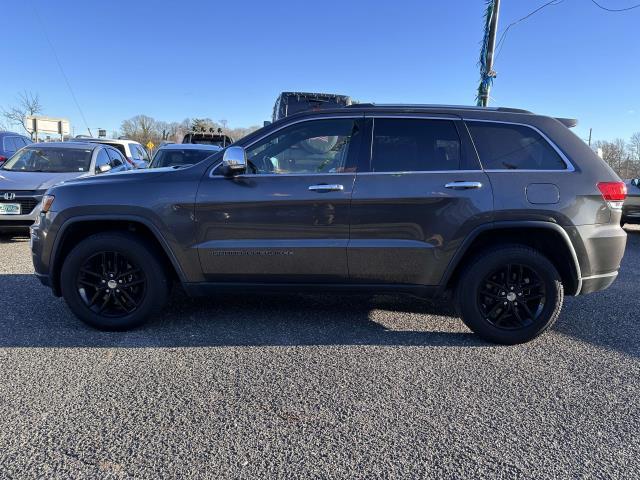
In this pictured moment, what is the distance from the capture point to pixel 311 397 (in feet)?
9.62

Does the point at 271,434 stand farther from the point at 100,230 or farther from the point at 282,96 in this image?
the point at 282,96

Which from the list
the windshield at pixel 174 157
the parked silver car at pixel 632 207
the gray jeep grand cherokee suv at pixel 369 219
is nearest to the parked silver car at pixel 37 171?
the windshield at pixel 174 157

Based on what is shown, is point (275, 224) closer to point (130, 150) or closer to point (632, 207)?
A: point (632, 207)

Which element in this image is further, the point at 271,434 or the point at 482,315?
the point at 482,315

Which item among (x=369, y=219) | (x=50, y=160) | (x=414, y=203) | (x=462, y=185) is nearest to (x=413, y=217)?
(x=414, y=203)

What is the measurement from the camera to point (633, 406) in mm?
2912

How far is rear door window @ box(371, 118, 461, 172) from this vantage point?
3.77m

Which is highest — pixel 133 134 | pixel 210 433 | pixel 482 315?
pixel 133 134

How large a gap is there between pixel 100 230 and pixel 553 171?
3708 mm

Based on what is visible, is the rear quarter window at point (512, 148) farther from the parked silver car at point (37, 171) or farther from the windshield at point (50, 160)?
the windshield at point (50, 160)

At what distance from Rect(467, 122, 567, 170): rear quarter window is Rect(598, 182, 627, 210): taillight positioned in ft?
1.09

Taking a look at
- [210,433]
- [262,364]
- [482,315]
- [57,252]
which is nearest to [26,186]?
[57,252]

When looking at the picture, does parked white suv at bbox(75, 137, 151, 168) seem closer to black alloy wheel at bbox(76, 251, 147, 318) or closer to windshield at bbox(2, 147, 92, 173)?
windshield at bbox(2, 147, 92, 173)

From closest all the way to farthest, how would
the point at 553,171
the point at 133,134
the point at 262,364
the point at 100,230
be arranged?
the point at 262,364 < the point at 553,171 < the point at 100,230 < the point at 133,134
